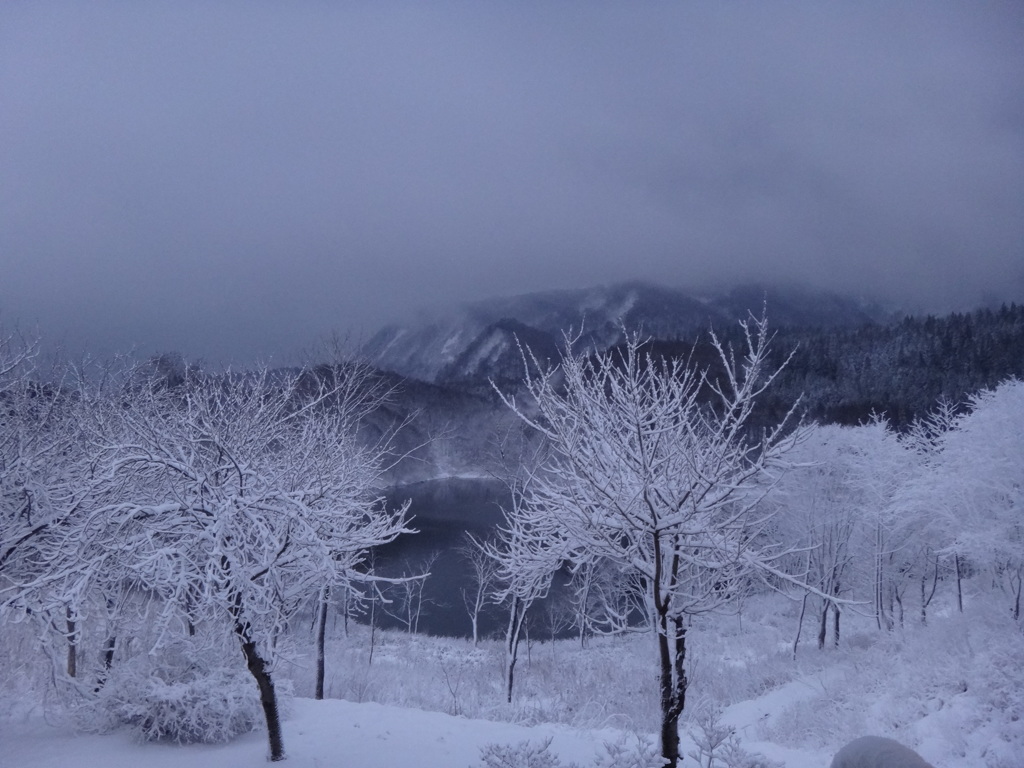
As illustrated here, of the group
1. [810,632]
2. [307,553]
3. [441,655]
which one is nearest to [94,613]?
[307,553]

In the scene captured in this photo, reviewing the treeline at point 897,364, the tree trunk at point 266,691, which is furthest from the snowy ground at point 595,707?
the treeline at point 897,364

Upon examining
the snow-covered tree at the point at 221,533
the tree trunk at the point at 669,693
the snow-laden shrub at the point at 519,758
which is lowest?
the snow-laden shrub at the point at 519,758

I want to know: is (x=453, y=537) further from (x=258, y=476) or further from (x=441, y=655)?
(x=258, y=476)

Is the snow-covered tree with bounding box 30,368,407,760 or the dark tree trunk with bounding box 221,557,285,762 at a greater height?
the snow-covered tree with bounding box 30,368,407,760

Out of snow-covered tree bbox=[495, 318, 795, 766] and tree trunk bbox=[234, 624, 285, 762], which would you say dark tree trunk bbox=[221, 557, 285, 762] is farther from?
snow-covered tree bbox=[495, 318, 795, 766]

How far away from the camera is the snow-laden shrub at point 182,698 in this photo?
939 centimetres

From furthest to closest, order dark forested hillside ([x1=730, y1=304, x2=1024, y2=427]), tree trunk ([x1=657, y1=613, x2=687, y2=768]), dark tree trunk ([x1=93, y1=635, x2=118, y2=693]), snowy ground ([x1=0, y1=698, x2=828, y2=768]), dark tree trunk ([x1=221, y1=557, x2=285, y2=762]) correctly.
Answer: dark forested hillside ([x1=730, y1=304, x2=1024, y2=427]) → dark tree trunk ([x1=93, y1=635, x2=118, y2=693]) → snowy ground ([x1=0, y1=698, x2=828, y2=768]) → dark tree trunk ([x1=221, y1=557, x2=285, y2=762]) → tree trunk ([x1=657, y1=613, x2=687, y2=768])

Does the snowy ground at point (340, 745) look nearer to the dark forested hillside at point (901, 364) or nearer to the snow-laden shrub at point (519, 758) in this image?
the snow-laden shrub at point (519, 758)

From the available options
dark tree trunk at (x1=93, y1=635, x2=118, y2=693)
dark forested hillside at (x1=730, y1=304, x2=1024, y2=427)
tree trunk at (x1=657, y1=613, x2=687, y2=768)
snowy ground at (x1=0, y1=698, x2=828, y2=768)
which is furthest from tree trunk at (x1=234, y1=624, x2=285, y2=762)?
dark forested hillside at (x1=730, y1=304, x2=1024, y2=427)

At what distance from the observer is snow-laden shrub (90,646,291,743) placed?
30.8 feet

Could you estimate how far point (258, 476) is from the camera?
7859mm

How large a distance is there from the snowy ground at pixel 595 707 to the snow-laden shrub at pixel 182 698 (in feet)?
0.94

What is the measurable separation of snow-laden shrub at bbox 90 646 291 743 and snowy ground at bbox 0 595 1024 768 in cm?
29

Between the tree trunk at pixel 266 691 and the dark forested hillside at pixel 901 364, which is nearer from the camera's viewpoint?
the tree trunk at pixel 266 691
